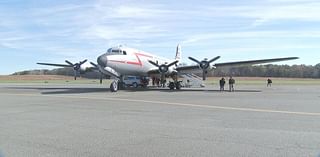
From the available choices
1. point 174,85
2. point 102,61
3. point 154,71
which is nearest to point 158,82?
point 174,85

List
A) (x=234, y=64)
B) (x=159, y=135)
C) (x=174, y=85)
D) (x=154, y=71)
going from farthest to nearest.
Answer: (x=174, y=85) → (x=154, y=71) → (x=234, y=64) → (x=159, y=135)

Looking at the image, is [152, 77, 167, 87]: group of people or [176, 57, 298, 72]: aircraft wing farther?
[152, 77, 167, 87]: group of people

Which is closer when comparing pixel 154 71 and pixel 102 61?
pixel 102 61

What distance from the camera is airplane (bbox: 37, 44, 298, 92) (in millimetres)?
34062

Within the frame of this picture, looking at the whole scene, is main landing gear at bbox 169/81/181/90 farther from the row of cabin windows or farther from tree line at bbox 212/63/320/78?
tree line at bbox 212/63/320/78

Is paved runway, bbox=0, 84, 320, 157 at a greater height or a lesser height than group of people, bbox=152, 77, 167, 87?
lesser

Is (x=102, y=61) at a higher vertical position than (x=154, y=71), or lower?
higher

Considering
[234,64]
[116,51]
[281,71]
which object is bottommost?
[234,64]

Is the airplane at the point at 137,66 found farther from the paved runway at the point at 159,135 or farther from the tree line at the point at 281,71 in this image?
the tree line at the point at 281,71

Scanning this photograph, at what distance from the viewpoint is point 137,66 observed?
37.5 m

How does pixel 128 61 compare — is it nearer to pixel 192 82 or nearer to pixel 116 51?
pixel 116 51

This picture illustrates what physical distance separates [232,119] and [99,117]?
4486mm

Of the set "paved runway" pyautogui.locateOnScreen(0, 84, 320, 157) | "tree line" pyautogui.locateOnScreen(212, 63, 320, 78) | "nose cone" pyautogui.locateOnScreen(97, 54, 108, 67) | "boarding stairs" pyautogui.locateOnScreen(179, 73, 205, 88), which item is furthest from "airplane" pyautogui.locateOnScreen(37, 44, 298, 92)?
"tree line" pyautogui.locateOnScreen(212, 63, 320, 78)

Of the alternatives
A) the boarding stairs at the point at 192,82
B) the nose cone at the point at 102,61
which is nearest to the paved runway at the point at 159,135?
the nose cone at the point at 102,61
